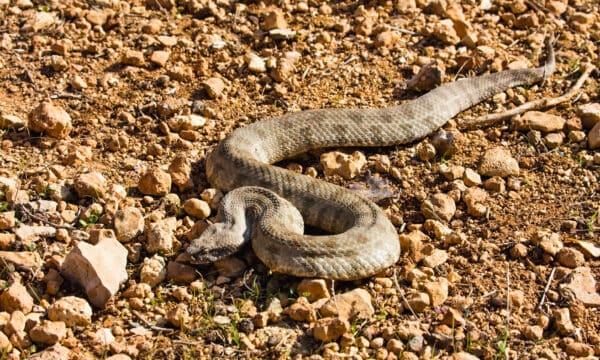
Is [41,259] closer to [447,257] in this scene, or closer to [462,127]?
[447,257]

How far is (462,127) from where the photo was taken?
875 centimetres

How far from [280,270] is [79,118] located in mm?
3421

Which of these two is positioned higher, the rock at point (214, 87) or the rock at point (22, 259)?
the rock at point (214, 87)

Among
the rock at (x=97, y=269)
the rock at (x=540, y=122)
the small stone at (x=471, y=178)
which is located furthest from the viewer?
the rock at (x=540, y=122)

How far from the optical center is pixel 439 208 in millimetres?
7402

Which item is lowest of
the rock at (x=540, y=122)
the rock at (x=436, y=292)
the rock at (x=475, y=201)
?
the rock at (x=436, y=292)

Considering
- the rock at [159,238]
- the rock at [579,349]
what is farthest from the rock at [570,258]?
the rock at [159,238]

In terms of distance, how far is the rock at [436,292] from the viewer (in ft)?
20.8

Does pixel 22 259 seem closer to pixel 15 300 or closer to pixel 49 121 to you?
pixel 15 300

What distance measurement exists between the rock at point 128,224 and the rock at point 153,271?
15.0 inches

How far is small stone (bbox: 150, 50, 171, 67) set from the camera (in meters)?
9.38

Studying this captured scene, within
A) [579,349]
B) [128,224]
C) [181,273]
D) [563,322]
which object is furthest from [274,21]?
[579,349]

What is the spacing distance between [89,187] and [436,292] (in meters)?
3.44

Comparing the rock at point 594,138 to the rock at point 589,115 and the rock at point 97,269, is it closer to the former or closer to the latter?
the rock at point 589,115
